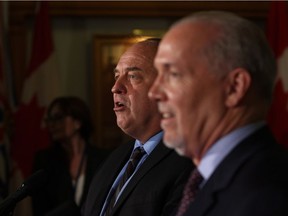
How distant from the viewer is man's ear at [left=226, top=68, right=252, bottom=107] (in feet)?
3.99

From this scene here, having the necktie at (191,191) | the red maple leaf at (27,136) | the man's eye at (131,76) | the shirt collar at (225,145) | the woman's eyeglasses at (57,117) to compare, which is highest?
the man's eye at (131,76)

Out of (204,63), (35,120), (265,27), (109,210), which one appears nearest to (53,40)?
(35,120)

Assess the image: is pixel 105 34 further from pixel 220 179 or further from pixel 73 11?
pixel 220 179

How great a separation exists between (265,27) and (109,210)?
3232mm

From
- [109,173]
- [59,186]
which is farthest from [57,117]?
[109,173]

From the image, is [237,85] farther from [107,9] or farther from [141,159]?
[107,9]

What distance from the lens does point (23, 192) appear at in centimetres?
161

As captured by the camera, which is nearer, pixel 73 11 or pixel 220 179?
pixel 220 179

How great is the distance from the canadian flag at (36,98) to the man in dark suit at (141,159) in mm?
2450

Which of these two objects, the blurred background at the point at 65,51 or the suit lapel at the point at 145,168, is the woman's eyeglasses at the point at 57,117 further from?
the suit lapel at the point at 145,168

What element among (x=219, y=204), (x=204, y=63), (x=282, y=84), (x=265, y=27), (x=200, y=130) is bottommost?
(x=282, y=84)

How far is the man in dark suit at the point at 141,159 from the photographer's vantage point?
1778 mm

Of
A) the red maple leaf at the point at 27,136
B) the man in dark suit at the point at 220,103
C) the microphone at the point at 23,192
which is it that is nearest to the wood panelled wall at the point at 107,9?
the red maple leaf at the point at 27,136

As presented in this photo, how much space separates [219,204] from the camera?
1204 mm
